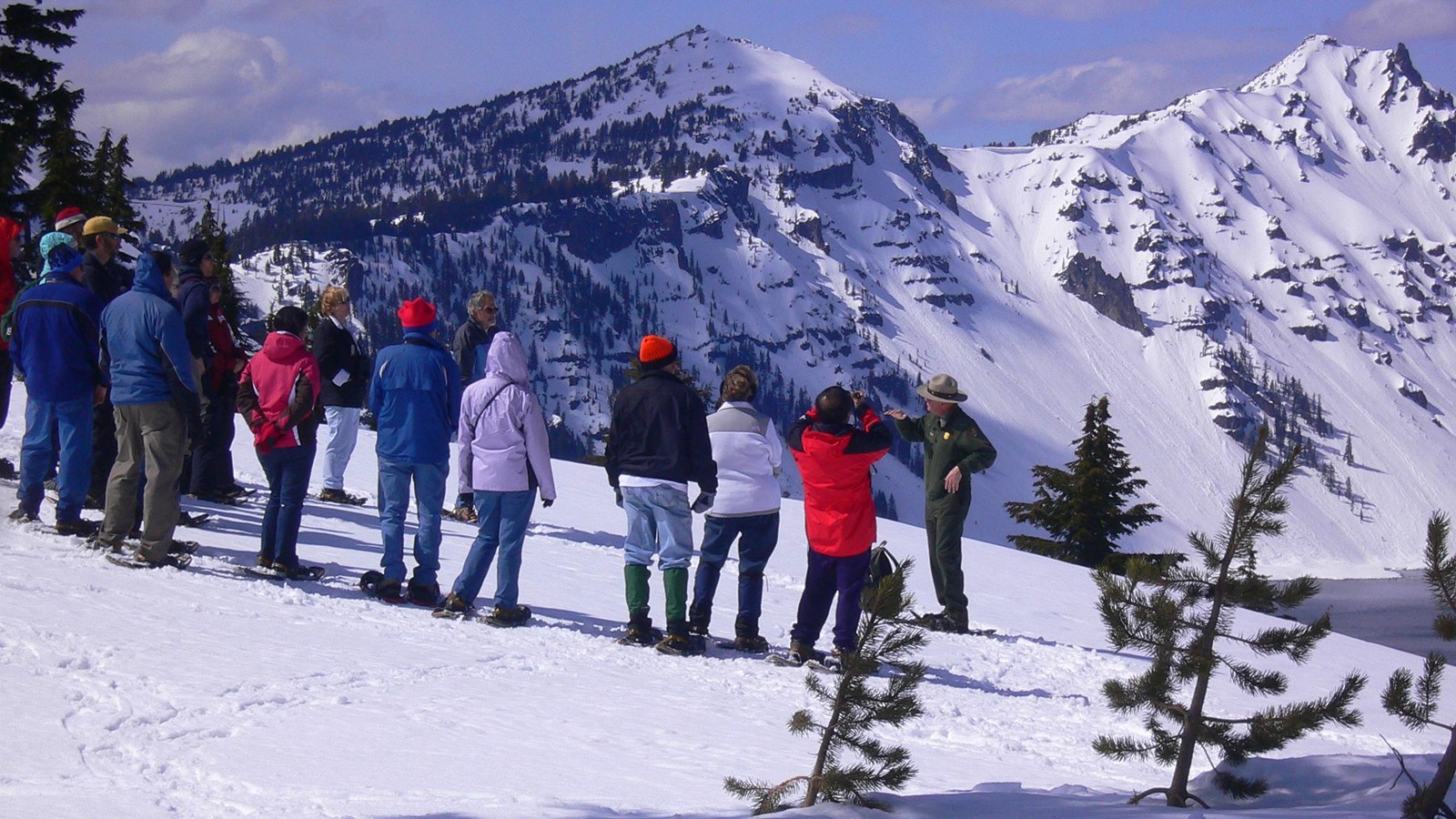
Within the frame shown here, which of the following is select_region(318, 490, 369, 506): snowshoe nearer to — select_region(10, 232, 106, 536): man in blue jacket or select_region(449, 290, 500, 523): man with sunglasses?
select_region(449, 290, 500, 523): man with sunglasses

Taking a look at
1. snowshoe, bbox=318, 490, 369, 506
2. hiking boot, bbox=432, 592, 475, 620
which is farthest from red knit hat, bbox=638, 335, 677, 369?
snowshoe, bbox=318, 490, 369, 506

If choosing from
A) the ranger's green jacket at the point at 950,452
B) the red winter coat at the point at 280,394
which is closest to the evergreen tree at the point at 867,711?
the red winter coat at the point at 280,394

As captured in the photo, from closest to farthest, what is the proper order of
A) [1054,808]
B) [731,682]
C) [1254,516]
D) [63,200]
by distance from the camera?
[1054,808], [1254,516], [731,682], [63,200]

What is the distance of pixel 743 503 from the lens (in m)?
8.62

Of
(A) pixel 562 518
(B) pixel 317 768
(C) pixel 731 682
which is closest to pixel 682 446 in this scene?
(C) pixel 731 682

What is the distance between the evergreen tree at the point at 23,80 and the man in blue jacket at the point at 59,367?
1404 millimetres

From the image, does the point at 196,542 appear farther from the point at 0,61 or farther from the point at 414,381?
the point at 0,61

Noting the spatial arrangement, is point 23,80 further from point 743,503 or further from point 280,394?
point 743,503

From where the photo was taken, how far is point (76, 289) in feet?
28.7

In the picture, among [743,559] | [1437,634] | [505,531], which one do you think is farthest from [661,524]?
[1437,634]

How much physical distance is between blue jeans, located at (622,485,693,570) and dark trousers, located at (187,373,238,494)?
4576mm

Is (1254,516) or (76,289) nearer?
(1254,516)

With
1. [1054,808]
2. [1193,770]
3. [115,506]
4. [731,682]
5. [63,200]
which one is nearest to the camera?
[1054,808]

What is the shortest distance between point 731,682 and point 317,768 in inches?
123
